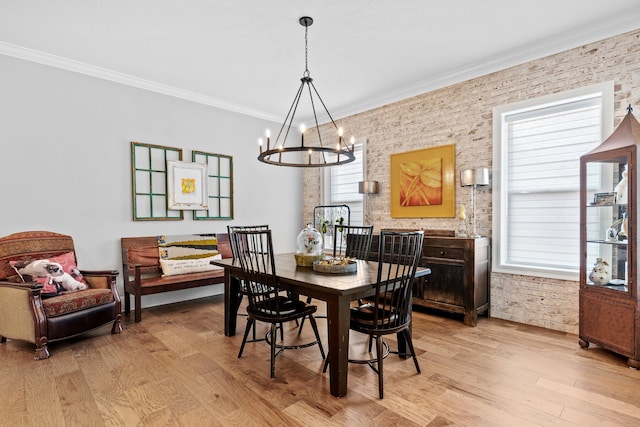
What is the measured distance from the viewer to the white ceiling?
9.34 feet

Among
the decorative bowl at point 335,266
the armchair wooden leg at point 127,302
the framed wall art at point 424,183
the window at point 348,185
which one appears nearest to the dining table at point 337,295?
the decorative bowl at point 335,266

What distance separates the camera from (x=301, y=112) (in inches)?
226

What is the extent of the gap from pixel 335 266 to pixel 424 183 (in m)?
2.45

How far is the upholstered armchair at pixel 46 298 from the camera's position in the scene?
295cm

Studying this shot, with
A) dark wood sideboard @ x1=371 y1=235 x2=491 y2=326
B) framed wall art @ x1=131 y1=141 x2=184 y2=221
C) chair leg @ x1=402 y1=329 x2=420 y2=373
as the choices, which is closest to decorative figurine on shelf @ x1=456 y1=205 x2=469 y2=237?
dark wood sideboard @ x1=371 y1=235 x2=491 y2=326

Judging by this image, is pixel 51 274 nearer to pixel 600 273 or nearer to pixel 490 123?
pixel 490 123

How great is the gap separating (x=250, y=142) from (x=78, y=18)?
2829 millimetres

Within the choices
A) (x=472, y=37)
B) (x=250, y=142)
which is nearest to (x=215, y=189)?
(x=250, y=142)

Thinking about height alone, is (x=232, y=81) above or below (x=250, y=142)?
above

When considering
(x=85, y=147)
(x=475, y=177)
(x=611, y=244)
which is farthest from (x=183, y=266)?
(x=611, y=244)

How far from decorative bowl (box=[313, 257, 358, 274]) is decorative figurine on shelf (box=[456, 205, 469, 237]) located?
6.25 feet

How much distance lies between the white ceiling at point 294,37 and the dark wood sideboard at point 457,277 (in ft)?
6.66

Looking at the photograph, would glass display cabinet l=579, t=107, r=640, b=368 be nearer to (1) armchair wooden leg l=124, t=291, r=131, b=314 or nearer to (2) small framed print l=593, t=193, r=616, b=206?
(2) small framed print l=593, t=193, r=616, b=206

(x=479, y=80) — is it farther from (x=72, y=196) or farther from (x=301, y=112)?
(x=72, y=196)
